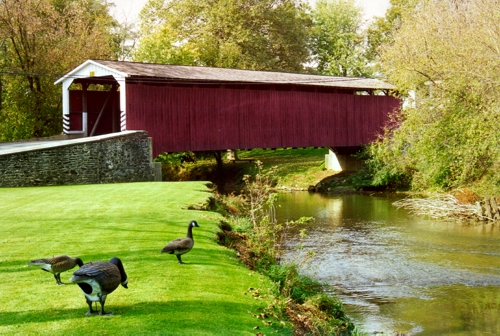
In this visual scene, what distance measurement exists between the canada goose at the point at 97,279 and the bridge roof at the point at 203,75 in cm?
1886

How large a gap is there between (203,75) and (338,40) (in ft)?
98.4

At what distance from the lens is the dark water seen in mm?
10531

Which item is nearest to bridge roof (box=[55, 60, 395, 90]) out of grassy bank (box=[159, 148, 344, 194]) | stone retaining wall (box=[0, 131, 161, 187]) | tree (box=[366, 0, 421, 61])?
stone retaining wall (box=[0, 131, 161, 187])

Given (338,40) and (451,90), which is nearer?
(451,90)

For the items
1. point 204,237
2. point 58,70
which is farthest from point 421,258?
point 58,70

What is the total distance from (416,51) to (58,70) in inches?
741

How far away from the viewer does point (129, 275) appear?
8.28 metres

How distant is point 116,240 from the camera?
414 inches

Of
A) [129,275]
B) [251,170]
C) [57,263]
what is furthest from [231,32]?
[57,263]

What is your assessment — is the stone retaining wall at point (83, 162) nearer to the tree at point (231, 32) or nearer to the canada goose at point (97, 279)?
the canada goose at point (97, 279)

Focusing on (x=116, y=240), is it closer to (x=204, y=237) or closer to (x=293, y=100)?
(x=204, y=237)

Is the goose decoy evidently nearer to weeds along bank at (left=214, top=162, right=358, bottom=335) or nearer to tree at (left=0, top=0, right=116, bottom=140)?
weeds along bank at (left=214, top=162, right=358, bottom=335)

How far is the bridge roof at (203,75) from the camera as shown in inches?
996

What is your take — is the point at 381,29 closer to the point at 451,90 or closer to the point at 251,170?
the point at 251,170
